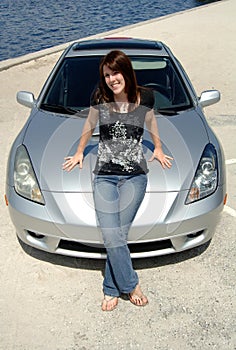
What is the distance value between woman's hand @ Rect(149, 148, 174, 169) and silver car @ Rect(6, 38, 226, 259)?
0.04m

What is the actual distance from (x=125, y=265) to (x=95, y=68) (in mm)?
2166

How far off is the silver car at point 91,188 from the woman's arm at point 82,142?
0.18ft

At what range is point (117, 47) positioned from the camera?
4598 millimetres

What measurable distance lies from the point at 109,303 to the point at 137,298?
7.4 inches

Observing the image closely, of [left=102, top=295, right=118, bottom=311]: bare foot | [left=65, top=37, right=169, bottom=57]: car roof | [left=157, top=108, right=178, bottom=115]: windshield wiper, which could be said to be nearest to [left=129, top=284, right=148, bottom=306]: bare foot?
[left=102, top=295, right=118, bottom=311]: bare foot

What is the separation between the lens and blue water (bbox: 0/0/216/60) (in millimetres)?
13699

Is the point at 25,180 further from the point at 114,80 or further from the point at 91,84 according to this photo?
the point at 91,84

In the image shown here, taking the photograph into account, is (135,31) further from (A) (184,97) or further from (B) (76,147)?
(B) (76,147)

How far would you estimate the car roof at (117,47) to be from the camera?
4484 millimetres

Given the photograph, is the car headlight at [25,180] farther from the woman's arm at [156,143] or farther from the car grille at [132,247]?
the woman's arm at [156,143]

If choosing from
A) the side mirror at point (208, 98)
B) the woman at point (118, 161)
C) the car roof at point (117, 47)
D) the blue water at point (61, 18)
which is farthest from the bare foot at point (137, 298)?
the blue water at point (61, 18)

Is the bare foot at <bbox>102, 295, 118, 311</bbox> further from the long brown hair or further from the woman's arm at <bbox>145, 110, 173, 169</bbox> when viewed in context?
the long brown hair

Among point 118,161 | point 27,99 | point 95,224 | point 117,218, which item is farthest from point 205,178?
point 27,99

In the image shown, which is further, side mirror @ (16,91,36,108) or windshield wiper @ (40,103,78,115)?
side mirror @ (16,91,36,108)
